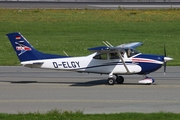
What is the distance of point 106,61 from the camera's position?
19.7 meters

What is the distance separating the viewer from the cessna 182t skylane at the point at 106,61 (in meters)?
19.2

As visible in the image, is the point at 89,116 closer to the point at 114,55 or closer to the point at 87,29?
the point at 114,55

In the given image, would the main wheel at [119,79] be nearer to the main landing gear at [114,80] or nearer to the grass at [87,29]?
the main landing gear at [114,80]

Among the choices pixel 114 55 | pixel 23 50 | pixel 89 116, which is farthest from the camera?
pixel 23 50

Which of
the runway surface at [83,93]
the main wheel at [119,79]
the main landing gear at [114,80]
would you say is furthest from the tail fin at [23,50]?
the main wheel at [119,79]

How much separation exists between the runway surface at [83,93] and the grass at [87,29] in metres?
5.07

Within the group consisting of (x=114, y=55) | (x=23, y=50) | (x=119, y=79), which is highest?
(x=23, y=50)

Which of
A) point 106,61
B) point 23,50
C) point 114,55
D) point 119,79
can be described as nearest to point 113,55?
point 114,55

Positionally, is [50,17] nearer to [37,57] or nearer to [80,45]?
[80,45]

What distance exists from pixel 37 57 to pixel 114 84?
304 centimetres

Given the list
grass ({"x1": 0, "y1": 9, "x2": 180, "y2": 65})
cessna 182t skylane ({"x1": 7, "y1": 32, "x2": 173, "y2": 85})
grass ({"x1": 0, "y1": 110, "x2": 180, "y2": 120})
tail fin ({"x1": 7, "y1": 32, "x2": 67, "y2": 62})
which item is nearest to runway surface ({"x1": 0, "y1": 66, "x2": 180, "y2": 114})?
cessna 182t skylane ({"x1": 7, "y1": 32, "x2": 173, "y2": 85})

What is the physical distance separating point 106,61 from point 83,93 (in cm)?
258

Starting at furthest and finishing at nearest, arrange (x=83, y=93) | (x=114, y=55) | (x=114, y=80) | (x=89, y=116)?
(x=114, y=55) < (x=114, y=80) < (x=83, y=93) < (x=89, y=116)

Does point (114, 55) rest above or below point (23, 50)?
below
